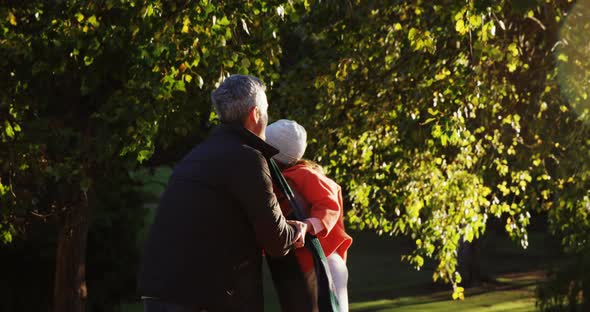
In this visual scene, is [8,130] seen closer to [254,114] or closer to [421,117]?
[421,117]

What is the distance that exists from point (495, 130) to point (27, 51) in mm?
5287

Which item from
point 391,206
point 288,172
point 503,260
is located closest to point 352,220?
point 391,206

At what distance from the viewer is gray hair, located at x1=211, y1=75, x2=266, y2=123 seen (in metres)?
3.79

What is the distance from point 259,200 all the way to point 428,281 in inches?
845

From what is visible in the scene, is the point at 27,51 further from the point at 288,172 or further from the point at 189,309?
the point at 189,309

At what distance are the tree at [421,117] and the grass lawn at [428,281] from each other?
8.46 metres

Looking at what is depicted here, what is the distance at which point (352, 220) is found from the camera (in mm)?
11008

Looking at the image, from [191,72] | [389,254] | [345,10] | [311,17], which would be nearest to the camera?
[191,72]

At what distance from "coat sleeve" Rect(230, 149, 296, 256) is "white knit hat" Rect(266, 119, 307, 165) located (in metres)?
0.82

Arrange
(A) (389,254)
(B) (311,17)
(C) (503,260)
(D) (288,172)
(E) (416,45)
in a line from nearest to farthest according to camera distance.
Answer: (D) (288,172)
(E) (416,45)
(B) (311,17)
(C) (503,260)
(A) (389,254)

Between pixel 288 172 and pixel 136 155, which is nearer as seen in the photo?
pixel 288 172

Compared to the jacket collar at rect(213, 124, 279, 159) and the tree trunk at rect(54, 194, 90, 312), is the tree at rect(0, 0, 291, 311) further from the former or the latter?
the jacket collar at rect(213, 124, 279, 159)

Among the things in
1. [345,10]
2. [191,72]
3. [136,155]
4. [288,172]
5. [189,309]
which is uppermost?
[345,10]

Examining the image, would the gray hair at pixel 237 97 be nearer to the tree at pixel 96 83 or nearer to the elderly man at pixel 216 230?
the elderly man at pixel 216 230
